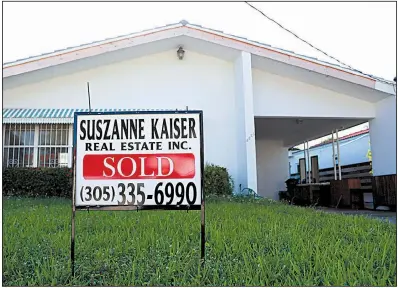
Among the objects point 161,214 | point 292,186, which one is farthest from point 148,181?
point 292,186

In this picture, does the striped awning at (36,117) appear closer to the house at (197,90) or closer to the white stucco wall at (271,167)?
the house at (197,90)

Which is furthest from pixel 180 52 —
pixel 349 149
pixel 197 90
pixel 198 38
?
pixel 349 149

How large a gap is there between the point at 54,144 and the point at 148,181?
776 centimetres

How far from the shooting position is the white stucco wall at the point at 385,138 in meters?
10.5

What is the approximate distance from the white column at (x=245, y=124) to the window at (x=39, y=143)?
468 cm

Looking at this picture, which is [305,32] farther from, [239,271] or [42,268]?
[42,268]

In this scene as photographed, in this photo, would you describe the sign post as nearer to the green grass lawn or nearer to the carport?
the green grass lawn

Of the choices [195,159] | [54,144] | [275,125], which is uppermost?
[275,125]

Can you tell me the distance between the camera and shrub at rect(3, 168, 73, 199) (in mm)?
9422

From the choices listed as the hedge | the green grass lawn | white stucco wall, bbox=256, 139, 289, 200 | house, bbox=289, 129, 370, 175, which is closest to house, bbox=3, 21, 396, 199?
the hedge

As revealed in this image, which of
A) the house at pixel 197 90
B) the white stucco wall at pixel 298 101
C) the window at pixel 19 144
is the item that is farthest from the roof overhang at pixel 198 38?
the window at pixel 19 144

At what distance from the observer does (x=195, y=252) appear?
3498 mm

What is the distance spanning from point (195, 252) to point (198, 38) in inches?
299

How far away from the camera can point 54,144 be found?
10.1m
